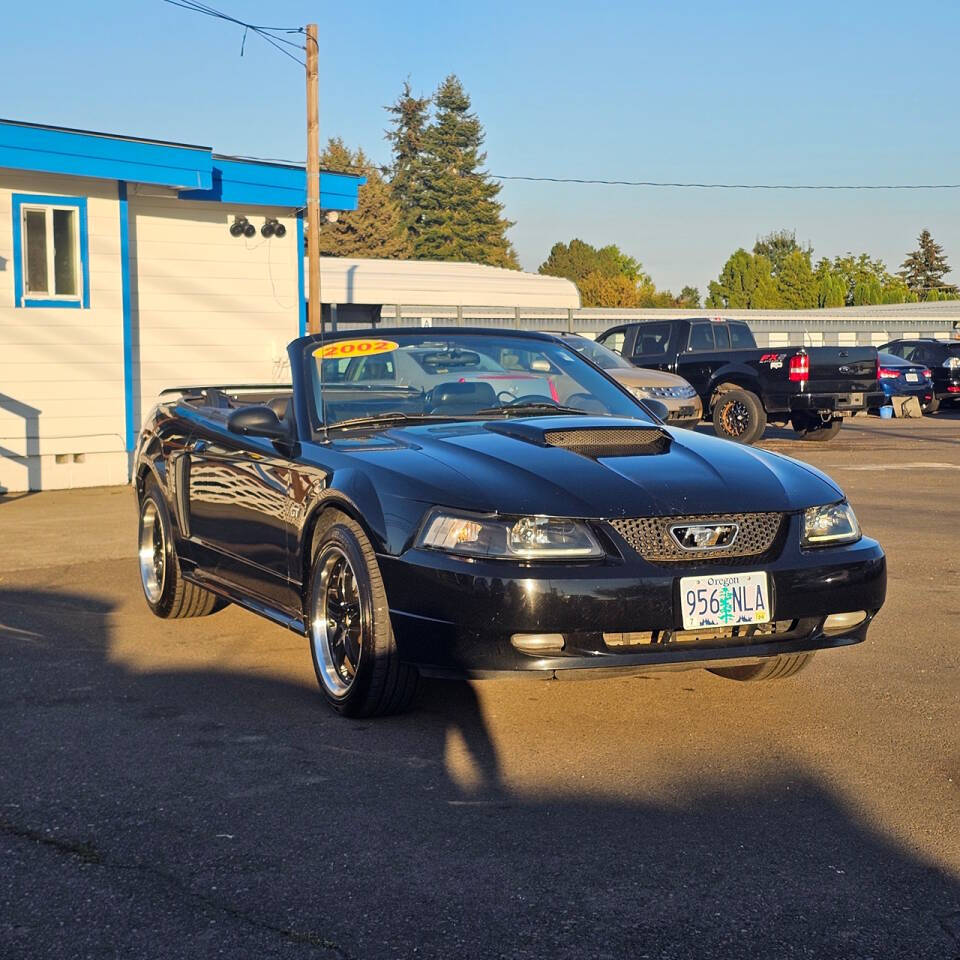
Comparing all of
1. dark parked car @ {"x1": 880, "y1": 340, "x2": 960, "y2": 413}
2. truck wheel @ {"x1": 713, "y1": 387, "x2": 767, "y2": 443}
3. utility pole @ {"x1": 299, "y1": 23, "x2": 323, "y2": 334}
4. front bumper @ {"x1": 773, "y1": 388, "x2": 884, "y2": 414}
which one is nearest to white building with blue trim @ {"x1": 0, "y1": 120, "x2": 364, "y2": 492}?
utility pole @ {"x1": 299, "y1": 23, "x2": 323, "y2": 334}

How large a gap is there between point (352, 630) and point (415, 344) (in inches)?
64.9

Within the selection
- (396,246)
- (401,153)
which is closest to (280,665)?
(396,246)

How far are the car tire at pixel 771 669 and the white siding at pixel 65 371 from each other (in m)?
10.4

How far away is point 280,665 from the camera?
6449 mm

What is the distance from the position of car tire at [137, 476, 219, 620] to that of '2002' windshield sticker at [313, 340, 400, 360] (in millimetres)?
1538

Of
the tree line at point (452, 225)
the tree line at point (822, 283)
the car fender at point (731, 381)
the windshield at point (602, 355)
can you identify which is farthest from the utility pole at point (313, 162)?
the tree line at point (822, 283)

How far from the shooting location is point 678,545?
16.1 feet

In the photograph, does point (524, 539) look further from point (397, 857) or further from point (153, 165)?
point (153, 165)

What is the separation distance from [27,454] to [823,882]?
12.5 metres

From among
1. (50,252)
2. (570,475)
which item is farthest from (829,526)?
(50,252)

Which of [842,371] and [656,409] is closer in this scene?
[656,409]

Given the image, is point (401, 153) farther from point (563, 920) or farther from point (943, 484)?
point (563, 920)

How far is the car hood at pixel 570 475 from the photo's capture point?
4.94 metres

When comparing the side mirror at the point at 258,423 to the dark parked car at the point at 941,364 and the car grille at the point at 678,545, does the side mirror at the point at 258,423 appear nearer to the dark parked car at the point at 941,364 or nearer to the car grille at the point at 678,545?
the car grille at the point at 678,545
